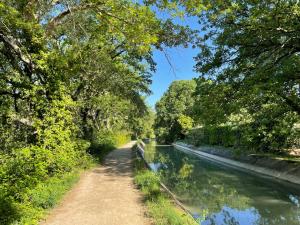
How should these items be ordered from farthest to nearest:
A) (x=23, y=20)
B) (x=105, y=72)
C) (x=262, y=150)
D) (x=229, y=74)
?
(x=262, y=150), (x=105, y=72), (x=229, y=74), (x=23, y=20)

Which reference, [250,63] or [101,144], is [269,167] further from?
[101,144]

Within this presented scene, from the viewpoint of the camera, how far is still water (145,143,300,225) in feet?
36.8

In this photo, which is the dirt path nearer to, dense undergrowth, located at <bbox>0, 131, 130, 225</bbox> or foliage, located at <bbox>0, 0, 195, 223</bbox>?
dense undergrowth, located at <bbox>0, 131, 130, 225</bbox>

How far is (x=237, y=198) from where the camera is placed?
47.6 ft

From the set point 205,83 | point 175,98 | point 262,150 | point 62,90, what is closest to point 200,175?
point 262,150

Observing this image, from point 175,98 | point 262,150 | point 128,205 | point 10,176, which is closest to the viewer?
point 10,176

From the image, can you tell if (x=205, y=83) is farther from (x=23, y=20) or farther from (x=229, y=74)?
(x=23, y=20)

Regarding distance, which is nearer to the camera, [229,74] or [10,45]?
[10,45]

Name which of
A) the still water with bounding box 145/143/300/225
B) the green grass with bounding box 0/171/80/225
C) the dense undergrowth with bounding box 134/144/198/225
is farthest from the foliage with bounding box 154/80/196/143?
the green grass with bounding box 0/171/80/225

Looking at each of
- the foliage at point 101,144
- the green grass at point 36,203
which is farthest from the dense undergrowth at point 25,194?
the foliage at point 101,144

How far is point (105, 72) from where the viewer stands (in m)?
18.2

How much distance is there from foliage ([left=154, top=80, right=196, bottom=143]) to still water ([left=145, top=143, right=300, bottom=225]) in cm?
4237

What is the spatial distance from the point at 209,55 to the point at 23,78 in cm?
818

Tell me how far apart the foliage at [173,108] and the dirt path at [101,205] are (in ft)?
159
